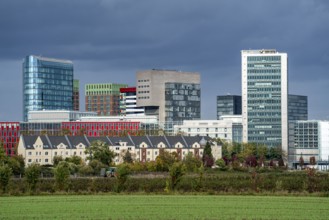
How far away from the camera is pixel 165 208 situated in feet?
255

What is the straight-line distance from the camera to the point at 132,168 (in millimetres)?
197250

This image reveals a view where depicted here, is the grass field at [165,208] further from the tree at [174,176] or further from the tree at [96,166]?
the tree at [96,166]

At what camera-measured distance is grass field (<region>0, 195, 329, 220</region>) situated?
70188 mm

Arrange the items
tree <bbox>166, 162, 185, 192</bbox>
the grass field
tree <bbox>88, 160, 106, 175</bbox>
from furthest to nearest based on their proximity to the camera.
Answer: tree <bbox>88, 160, 106, 175</bbox> → tree <bbox>166, 162, 185, 192</bbox> → the grass field

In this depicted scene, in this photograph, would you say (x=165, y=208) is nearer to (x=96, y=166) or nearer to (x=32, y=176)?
(x=32, y=176)

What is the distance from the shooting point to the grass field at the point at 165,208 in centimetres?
7019

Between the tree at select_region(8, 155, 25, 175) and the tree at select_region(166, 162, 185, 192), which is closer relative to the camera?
the tree at select_region(166, 162, 185, 192)

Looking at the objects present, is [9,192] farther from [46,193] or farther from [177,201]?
[177,201]

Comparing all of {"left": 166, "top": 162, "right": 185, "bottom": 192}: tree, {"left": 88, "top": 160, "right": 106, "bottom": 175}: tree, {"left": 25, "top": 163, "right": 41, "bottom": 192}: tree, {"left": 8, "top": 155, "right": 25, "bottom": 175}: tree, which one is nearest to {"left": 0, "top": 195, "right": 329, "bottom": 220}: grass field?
{"left": 166, "top": 162, "right": 185, "bottom": 192}: tree

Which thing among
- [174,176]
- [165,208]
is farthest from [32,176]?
[165,208]

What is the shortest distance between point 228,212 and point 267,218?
18.2ft

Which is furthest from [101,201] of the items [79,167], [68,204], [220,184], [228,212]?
[79,167]

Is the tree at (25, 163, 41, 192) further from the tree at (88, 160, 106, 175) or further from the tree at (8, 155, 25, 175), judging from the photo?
the tree at (88, 160, 106, 175)

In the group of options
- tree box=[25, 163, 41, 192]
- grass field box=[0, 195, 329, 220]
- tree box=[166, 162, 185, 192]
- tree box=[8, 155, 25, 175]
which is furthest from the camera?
tree box=[8, 155, 25, 175]
